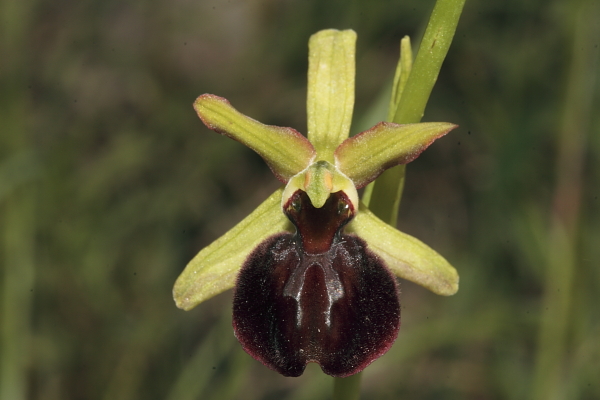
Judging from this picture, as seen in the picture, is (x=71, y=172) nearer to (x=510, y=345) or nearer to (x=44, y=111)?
(x=44, y=111)

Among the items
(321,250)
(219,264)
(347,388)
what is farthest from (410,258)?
(219,264)

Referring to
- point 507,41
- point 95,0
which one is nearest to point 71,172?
point 95,0

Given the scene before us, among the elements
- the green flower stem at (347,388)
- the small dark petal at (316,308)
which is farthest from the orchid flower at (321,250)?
the green flower stem at (347,388)

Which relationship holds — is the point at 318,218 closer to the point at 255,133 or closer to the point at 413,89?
the point at 255,133

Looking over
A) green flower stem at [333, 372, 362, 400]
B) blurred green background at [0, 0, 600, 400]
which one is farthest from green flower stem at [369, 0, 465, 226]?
green flower stem at [333, 372, 362, 400]

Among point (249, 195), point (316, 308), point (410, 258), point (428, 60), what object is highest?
point (428, 60)
